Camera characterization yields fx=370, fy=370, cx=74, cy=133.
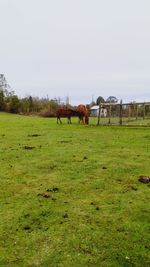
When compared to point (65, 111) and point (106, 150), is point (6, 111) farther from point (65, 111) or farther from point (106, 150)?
point (106, 150)

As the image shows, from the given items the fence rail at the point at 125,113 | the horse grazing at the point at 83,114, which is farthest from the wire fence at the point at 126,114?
the horse grazing at the point at 83,114

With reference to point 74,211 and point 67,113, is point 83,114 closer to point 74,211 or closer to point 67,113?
point 67,113

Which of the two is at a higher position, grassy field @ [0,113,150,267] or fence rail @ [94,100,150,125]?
fence rail @ [94,100,150,125]

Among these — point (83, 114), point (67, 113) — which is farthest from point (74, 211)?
point (67, 113)

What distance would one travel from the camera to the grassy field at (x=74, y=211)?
501cm

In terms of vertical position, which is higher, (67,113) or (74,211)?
(67,113)

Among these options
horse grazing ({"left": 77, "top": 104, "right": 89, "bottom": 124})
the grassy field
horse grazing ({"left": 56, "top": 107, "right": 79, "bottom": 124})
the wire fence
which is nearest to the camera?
the grassy field

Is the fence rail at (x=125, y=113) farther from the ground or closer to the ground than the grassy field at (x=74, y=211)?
farther from the ground

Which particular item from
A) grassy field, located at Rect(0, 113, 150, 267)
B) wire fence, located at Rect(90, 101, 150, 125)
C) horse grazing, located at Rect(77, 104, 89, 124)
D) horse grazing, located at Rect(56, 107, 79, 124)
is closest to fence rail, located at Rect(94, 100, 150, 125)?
wire fence, located at Rect(90, 101, 150, 125)

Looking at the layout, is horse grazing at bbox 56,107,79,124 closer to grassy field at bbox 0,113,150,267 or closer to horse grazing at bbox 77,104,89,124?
horse grazing at bbox 77,104,89,124

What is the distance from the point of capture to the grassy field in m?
5.01

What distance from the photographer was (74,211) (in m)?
6.39

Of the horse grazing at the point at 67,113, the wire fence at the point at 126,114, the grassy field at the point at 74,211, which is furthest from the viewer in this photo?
the horse grazing at the point at 67,113

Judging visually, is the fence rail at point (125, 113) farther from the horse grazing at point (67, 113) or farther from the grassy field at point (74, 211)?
the grassy field at point (74, 211)
